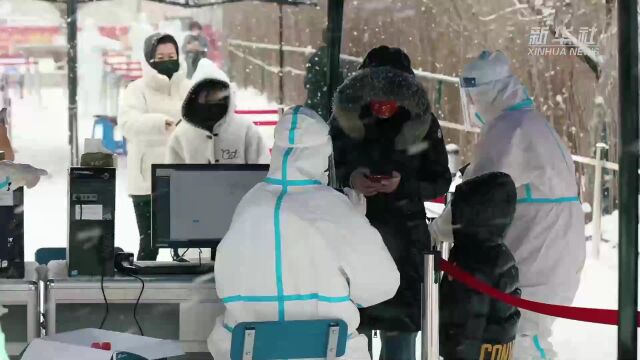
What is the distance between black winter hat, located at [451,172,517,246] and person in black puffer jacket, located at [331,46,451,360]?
148 millimetres

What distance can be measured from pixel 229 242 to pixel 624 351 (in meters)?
1.68

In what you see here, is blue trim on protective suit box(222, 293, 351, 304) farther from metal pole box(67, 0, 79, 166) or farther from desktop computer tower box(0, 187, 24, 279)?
metal pole box(67, 0, 79, 166)

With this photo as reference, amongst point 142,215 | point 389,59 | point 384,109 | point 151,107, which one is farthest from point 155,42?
point 384,109

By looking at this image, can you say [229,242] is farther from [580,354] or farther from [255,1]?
[255,1]

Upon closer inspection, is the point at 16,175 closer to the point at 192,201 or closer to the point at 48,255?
the point at 192,201

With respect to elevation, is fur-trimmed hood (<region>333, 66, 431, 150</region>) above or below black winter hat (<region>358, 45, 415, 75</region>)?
below

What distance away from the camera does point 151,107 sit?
5750mm

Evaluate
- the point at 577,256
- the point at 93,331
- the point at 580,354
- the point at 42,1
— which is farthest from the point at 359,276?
the point at 42,1

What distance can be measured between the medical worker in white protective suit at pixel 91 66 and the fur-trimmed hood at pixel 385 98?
14.3 ft

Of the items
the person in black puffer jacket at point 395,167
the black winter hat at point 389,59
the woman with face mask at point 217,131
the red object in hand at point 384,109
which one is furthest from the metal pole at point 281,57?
the red object in hand at point 384,109

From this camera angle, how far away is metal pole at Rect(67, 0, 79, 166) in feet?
26.6

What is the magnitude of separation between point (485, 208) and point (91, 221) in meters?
1.46

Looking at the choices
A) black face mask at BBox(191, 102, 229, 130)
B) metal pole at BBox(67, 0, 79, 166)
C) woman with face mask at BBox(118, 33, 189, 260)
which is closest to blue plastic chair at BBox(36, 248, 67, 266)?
black face mask at BBox(191, 102, 229, 130)

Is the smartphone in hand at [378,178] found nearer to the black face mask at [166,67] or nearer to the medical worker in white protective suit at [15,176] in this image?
the medical worker in white protective suit at [15,176]
